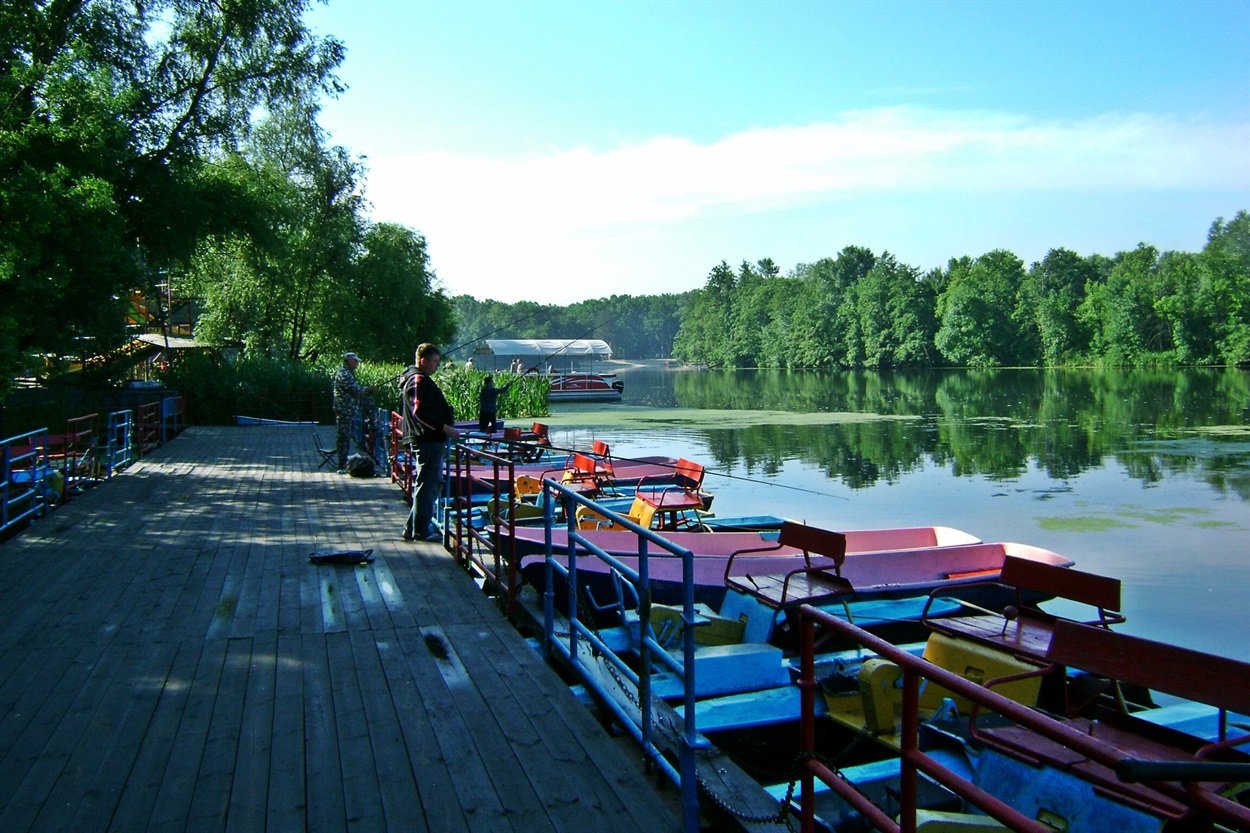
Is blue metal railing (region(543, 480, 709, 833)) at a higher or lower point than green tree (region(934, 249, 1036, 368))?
lower

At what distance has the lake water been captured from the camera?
38.7 feet

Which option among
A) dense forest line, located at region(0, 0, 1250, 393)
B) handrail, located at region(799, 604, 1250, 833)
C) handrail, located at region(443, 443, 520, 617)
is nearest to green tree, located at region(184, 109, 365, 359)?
dense forest line, located at region(0, 0, 1250, 393)

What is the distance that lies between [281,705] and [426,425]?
3.70m

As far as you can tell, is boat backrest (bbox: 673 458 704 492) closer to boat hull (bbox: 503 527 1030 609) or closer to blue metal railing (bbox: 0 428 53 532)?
boat hull (bbox: 503 527 1030 609)

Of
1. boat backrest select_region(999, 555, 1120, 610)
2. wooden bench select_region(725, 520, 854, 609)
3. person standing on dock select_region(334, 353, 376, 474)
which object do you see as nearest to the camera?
boat backrest select_region(999, 555, 1120, 610)

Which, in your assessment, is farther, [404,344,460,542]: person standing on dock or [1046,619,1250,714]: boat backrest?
[404,344,460,542]: person standing on dock

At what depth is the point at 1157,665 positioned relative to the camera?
3.95 meters

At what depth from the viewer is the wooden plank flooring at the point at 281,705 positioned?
11.6ft

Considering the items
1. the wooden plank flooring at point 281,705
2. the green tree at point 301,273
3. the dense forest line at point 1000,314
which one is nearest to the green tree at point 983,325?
the dense forest line at point 1000,314

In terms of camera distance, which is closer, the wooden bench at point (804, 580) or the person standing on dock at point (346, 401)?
the wooden bench at point (804, 580)

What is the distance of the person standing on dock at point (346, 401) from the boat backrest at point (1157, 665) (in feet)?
33.0

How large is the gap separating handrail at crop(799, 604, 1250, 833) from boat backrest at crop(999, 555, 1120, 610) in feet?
11.2

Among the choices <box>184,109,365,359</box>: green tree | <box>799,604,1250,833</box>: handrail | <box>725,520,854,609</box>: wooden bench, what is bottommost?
<box>725,520,854,609</box>: wooden bench

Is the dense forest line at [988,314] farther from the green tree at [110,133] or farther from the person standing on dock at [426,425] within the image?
the person standing on dock at [426,425]
